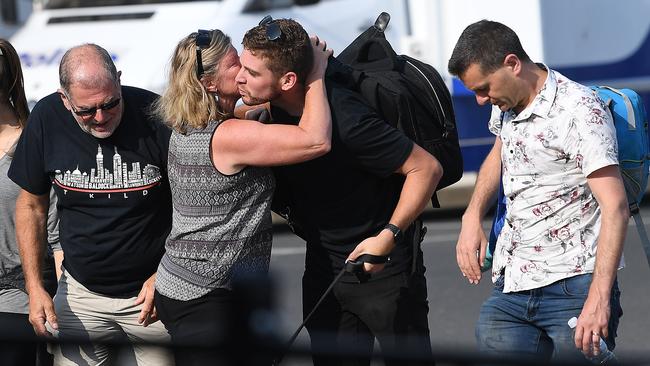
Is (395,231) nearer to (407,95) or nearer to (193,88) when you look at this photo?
(407,95)

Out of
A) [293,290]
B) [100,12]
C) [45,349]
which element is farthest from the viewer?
[100,12]

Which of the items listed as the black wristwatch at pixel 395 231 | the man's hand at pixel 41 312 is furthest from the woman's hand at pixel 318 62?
the man's hand at pixel 41 312

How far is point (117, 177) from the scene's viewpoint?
12.5ft

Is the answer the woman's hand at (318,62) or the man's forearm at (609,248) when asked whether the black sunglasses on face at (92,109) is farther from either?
the man's forearm at (609,248)

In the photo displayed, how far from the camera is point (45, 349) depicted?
220 centimetres

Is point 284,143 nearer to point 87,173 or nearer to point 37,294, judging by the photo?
point 87,173

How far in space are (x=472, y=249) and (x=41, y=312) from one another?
141 cm

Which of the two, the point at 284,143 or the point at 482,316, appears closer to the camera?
the point at 284,143

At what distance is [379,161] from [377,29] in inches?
22.3

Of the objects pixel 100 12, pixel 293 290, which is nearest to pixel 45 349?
pixel 293 290

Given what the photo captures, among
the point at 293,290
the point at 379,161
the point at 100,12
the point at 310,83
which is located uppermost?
the point at 310,83

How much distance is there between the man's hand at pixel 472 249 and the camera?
3885 millimetres

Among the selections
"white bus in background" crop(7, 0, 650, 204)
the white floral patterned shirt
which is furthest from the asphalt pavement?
the white floral patterned shirt

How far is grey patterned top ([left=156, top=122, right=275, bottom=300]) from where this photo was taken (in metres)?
3.54
